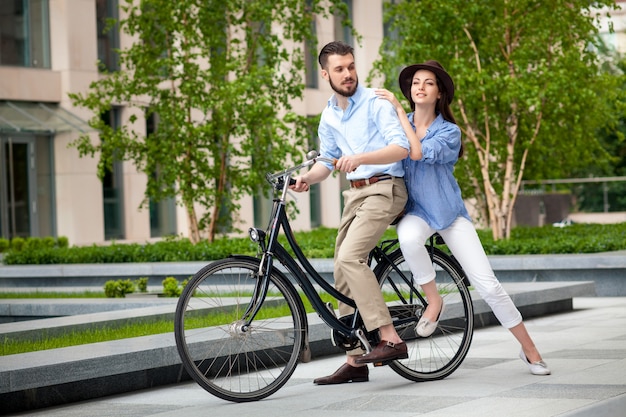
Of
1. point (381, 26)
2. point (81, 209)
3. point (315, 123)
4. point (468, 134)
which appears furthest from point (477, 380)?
point (381, 26)

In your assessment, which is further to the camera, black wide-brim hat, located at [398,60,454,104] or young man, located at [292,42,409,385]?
black wide-brim hat, located at [398,60,454,104]

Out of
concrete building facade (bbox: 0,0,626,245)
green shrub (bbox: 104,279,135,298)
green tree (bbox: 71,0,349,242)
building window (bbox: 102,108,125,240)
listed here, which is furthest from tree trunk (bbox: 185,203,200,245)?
building window (bbox: 102,108,125,240)

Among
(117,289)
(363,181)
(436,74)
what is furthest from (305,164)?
(117,289)

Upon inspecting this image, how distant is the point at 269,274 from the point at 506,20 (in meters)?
12.6

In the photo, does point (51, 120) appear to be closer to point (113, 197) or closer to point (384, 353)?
point (113, 197)

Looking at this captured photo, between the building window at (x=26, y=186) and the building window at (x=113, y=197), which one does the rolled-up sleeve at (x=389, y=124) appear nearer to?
the building window at (x=26, y=186)

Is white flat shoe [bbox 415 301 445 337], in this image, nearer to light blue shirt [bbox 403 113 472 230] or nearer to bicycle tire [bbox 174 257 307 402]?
light blue shirt [bbox 403 113 472 230]

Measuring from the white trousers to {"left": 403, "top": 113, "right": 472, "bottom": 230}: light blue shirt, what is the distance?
0.25 ft

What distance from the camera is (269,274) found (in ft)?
21.9

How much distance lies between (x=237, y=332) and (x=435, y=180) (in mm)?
1562

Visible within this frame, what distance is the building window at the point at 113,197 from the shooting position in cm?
3080

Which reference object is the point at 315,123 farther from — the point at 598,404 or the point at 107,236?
the point at 598,404

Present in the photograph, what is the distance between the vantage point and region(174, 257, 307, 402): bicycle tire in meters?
6.44

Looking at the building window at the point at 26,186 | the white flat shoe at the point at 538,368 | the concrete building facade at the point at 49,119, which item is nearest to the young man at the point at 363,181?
the white flat shoe at the point at 538,368
